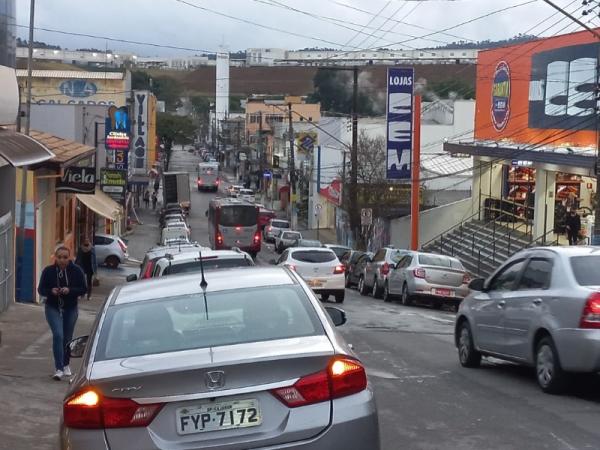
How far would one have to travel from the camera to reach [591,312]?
10.4 meters

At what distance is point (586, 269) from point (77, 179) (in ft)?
62.2

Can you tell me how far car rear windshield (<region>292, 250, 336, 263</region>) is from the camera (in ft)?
95.0

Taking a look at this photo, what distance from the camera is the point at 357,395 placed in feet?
19.6

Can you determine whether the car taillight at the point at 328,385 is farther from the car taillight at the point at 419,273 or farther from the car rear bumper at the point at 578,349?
the car taillight at the point at 419,273

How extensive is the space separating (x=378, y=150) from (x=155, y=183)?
→ 131 ft

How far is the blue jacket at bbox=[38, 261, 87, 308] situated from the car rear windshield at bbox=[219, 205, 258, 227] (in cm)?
4184

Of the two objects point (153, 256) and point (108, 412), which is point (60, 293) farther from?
point (108, 412)

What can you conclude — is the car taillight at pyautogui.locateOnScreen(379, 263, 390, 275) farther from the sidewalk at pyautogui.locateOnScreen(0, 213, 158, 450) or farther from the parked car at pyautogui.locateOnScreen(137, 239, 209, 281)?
the parked car at pyautogui.locateOnScreen(137, 239, 209, 281)

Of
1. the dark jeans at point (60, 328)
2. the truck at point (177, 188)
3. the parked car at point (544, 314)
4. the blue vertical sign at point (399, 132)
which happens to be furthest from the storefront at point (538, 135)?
the truck at point (177, 188)

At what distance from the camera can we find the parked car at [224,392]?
5641mm

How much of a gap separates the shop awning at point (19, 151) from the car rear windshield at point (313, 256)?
12.2m

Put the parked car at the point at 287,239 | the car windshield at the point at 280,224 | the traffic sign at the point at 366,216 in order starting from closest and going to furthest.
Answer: the traffic sign at the point at 366,216 → the parked car at the point at 287,239 → the car windshield at the point at 280,224

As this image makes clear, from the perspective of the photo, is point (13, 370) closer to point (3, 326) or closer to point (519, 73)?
point (3, 326)

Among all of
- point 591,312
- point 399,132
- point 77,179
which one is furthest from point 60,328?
point 399,132
